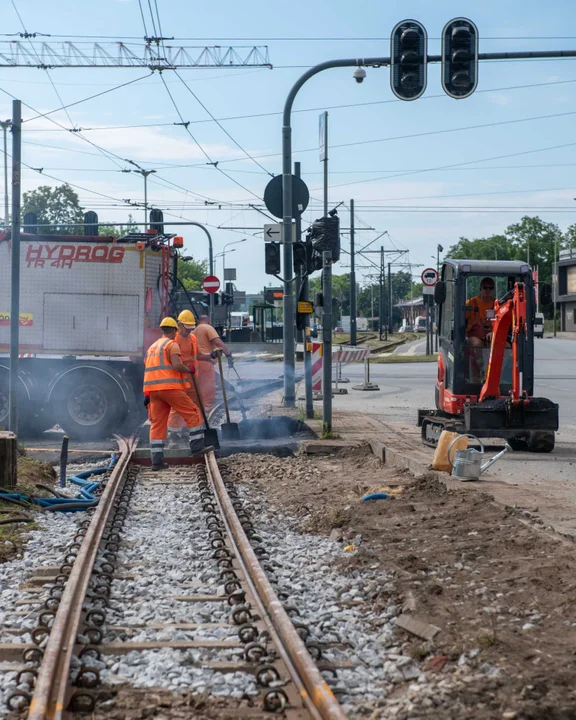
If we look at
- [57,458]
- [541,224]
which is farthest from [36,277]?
[541,224]

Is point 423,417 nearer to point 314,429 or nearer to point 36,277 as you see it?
point 314,429

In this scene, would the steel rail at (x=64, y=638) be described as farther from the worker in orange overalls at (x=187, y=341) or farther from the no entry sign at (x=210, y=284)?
the no entry sign at (x=210, y=284)

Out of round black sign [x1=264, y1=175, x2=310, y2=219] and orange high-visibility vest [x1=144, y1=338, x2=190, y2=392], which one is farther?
round black sign [x1=264, y1=175, x2=310, y2=219]

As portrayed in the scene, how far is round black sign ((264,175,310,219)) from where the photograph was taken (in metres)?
17.8

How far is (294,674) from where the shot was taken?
464 cm

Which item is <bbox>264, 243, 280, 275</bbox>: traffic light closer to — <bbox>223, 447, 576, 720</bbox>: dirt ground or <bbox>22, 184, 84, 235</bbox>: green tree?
<bbox>223, 447, 576, 720</bbox>: dirt ground

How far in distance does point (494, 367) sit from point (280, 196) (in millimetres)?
5875

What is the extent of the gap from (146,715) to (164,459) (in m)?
8.63

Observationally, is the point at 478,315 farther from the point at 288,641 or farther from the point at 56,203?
the point at 56,203

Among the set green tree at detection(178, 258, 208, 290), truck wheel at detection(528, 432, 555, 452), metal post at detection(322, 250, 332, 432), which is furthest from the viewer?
green tree at detection(178, 258, 208, 290)

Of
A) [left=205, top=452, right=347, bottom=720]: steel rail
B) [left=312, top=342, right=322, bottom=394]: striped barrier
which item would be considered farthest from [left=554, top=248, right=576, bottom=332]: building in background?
[left=205, top=452, right=347, bottom=720]: steel rail

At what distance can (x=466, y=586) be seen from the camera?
248 inches

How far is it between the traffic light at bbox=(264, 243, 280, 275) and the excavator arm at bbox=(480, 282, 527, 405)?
428 centimetres

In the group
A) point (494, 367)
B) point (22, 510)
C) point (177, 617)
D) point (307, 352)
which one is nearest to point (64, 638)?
point (177, 617)
